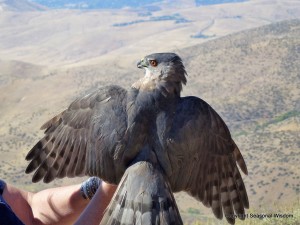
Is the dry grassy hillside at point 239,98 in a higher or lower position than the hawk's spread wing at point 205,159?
lower

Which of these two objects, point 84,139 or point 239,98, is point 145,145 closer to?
point 84,139

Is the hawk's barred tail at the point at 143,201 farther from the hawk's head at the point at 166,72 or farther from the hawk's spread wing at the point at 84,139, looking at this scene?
the hawk's head at the point at 166,72

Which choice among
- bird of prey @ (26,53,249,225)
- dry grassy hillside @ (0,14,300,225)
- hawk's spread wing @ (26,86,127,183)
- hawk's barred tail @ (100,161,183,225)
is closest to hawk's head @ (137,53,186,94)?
bird of prey @ (26,53,249,225)

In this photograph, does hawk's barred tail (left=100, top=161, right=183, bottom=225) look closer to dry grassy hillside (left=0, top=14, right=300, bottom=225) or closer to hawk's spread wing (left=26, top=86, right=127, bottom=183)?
hawk's spread wing (left=26, top=86, right=127, bottom=183)

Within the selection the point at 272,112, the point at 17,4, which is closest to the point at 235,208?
the point at 272,112

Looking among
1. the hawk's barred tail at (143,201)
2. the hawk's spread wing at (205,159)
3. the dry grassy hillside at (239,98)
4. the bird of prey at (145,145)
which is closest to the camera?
the hawk's barred tail at (143,201)

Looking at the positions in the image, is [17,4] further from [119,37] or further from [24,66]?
[24,66]

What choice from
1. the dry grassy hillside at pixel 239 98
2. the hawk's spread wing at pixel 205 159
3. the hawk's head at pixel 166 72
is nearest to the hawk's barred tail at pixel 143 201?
the hawk's spread wing at pixel 205 159

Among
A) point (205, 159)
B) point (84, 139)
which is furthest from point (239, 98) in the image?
point (84, 139)
